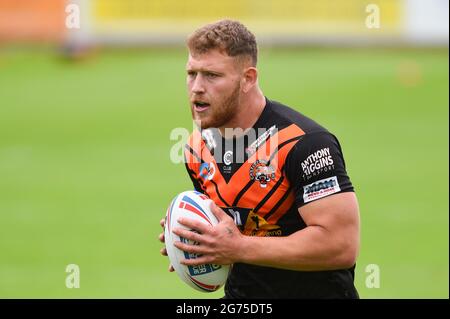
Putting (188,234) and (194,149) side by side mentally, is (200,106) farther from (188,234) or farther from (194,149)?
(188,234)

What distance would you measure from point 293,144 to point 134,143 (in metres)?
15.1

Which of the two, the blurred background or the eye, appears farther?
the blurred background

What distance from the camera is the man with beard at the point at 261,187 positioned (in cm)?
605

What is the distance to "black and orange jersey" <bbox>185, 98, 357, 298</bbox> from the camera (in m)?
6.13

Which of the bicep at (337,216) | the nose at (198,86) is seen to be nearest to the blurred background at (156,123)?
the bicep at (337,216)

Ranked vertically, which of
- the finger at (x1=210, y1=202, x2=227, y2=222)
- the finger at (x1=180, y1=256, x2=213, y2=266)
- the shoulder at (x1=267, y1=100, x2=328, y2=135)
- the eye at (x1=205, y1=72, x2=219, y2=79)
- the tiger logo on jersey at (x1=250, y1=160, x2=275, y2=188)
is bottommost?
the finger at (x1=180, y1=256, x2=213, y2=266)

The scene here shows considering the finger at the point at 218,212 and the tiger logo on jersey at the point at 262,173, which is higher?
the tiger logo on jersey at the point at 262,173

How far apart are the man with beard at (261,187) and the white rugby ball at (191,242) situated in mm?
110

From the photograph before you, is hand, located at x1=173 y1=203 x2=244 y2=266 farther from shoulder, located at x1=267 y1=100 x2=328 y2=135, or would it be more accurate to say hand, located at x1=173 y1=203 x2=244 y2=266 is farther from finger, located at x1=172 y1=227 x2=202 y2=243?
shoulder, located at x1=267 y1=100 x2=328 y2=135

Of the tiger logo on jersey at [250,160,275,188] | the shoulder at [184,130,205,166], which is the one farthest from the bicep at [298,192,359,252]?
the shoulder at [184,130,205,166]

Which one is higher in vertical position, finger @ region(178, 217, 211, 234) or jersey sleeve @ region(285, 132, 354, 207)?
jersey sleeve @ region(285, 132, 354, 207)

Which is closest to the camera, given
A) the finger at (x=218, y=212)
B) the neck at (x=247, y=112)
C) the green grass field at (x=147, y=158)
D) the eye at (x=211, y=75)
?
the finger at (x=218, y=212)

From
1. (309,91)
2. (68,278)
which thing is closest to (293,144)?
(68,278)

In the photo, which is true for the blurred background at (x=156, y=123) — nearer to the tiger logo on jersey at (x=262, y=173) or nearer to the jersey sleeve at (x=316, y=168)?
the tiger logo on jersey at (x=262, y=173)
